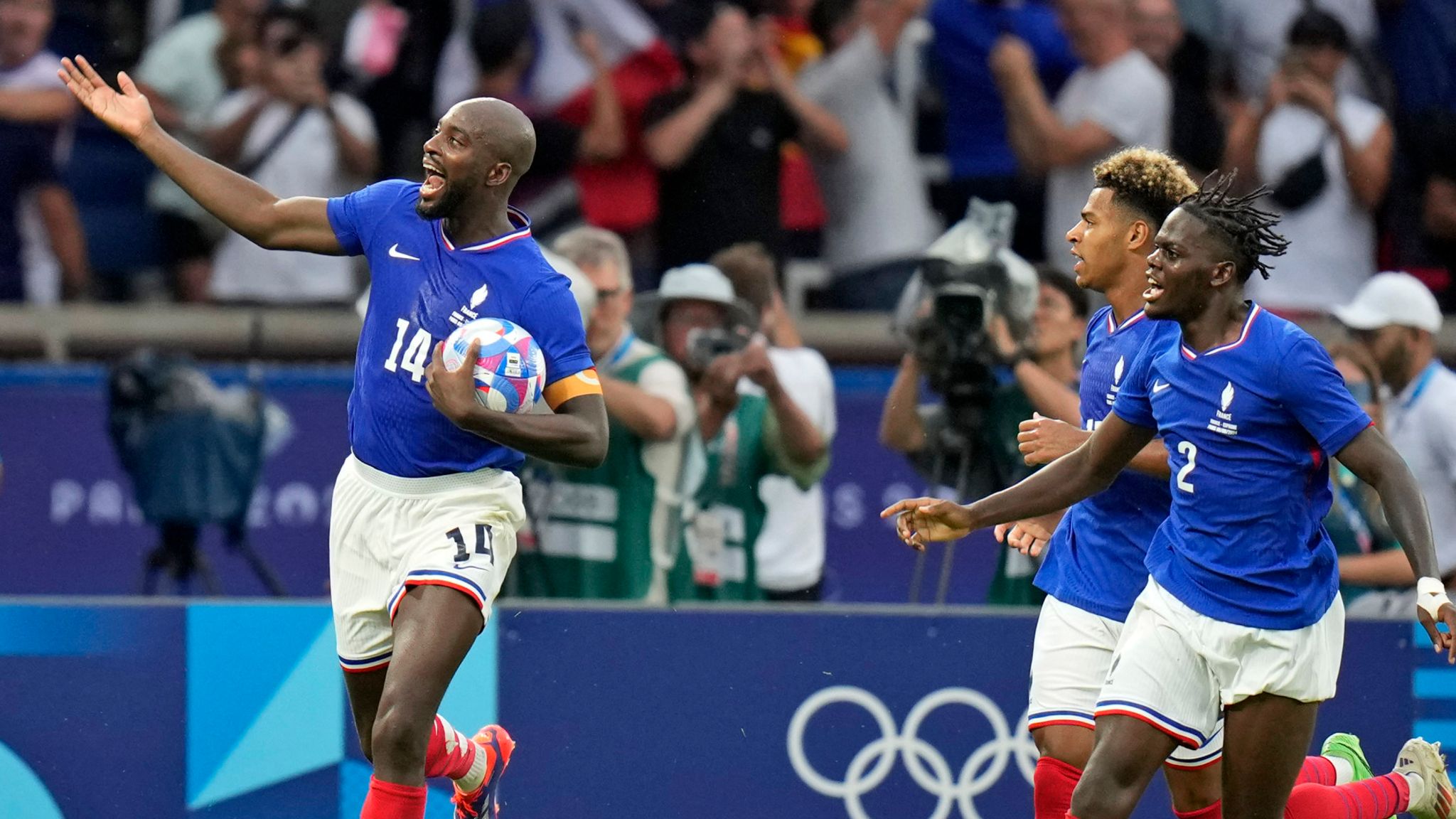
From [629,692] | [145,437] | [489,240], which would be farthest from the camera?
[145,437]

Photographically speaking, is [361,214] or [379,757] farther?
[361,214]

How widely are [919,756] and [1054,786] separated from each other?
1197 millimetres

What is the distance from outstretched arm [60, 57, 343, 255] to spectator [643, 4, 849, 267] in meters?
3.70

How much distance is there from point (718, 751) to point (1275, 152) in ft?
14.8

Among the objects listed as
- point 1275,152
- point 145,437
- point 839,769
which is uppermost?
point 1275,152

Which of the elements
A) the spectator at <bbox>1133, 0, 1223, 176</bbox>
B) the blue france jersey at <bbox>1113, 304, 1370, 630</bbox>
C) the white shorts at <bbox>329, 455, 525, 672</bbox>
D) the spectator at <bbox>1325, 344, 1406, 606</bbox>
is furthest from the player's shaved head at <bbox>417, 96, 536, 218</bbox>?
the spectator at <bbox>1133, 0, 1223, 176</bbox>

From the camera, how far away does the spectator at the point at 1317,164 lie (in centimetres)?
985

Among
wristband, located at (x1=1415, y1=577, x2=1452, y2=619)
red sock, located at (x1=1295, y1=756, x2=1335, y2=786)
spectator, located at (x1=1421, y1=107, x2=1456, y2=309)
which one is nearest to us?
wristband, located at (x1=1415, y1=577, x2=1452, y2=619)

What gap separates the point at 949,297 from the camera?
764 cm

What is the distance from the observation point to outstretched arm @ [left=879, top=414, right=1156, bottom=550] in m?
5.71

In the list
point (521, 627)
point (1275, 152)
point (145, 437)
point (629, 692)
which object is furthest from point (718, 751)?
point (1275, 152)

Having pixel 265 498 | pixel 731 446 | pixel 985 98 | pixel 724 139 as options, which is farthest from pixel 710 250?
pixel 265 498

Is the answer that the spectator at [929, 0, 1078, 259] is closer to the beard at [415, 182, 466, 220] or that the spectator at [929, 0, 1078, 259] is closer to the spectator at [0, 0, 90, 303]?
the spectator at [0, 0, 90, 303]

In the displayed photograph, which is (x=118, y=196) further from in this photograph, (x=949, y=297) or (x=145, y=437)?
(x=949, y=297)
